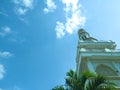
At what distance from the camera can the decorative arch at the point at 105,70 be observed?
22677mm

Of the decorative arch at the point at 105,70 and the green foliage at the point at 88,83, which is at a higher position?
the decorative arch at the point at 105,70

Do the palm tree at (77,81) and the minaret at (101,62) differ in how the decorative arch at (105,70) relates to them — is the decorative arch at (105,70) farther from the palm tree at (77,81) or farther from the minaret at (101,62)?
the palm tree at (77,81)

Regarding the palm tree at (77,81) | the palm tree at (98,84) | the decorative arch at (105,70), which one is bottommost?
the palm tree at (98,84)

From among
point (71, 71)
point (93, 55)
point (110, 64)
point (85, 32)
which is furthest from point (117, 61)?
point (85, 32)

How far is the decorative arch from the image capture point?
22677 mm

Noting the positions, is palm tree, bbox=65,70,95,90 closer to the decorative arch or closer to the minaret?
the minaret

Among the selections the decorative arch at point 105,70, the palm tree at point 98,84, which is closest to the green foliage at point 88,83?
the palm tree at point 98,84

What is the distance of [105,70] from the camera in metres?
23.0

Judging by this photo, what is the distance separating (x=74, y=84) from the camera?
14.8m

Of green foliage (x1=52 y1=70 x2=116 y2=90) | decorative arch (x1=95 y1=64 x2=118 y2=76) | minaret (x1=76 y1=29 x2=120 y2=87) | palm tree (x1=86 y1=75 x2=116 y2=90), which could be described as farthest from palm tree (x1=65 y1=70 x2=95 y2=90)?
decorative arch (x1=95 y1=64 x2=118 y2=76)

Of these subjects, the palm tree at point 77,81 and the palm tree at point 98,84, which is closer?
the palm tree at point 98,84

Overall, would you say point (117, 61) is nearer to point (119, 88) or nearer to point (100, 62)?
point (100, 62)

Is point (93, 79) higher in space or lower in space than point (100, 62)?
lower

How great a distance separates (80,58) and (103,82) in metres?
10.0
